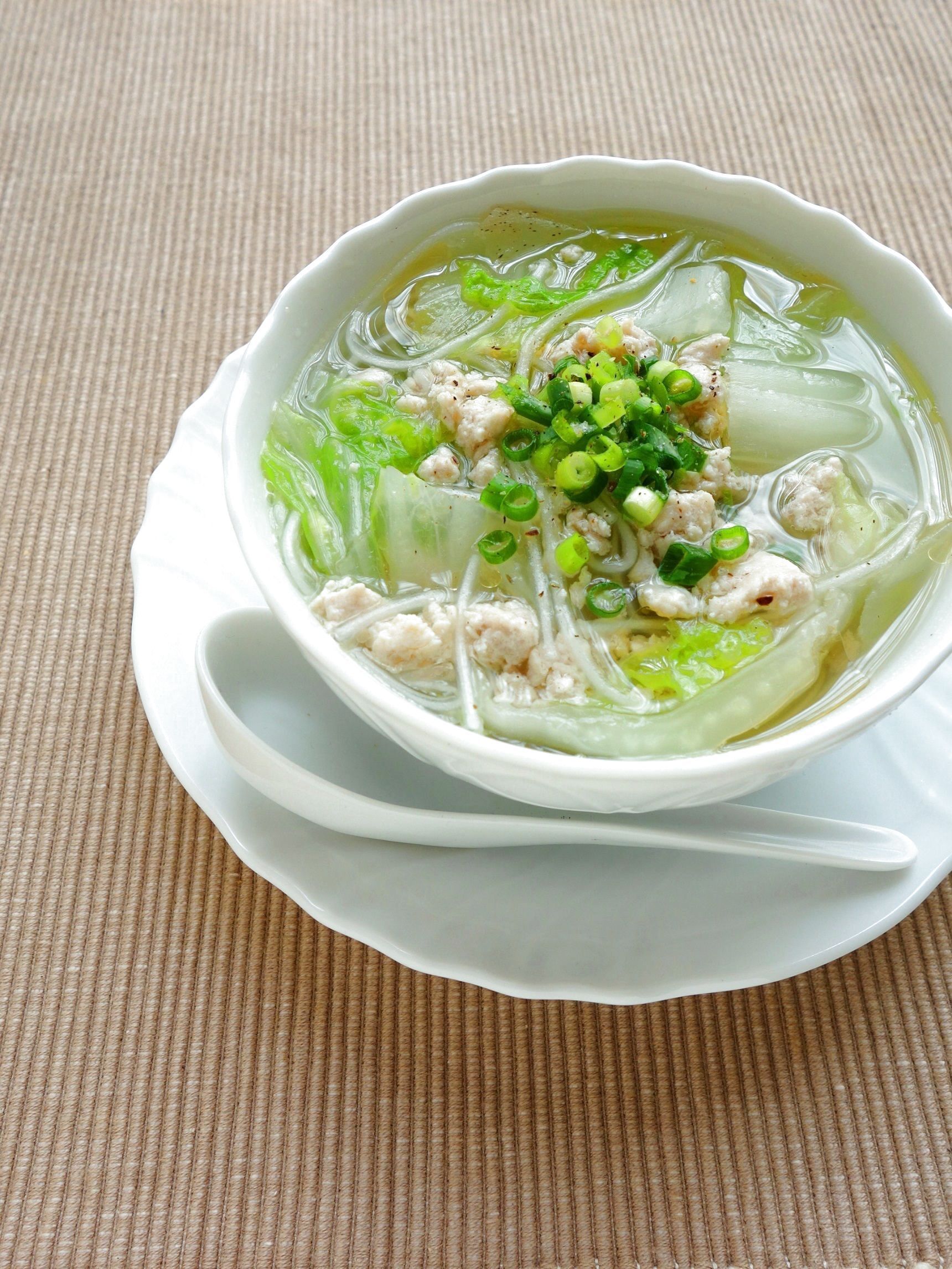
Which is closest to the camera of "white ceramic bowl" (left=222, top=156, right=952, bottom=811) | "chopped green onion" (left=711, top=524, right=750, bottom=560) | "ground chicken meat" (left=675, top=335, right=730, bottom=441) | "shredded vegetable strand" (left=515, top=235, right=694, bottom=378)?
"white ceramic bowl" (left=222, top=156, right=952, bottom=811)

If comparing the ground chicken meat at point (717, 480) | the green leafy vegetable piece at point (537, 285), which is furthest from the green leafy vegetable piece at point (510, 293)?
the ground chicken meat at point (717, 480)

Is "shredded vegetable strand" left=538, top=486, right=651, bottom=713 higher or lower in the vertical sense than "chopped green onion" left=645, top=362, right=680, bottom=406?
lower

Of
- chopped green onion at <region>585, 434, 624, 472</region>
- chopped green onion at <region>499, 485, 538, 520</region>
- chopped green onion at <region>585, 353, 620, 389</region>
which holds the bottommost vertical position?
chopped green onion at <region>499, 485, 538, 520</region>

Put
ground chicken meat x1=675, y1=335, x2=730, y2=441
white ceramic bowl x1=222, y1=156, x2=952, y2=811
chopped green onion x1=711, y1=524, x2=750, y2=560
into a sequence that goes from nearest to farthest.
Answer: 1. white ceramic bowl x1=222, y1=156, x2=952, y2=811
2. chopped green onion x1=711, y1=524, x2=750, y2=560
3. ground chicken meat x1=675, y1=335, x2=730, y2=441

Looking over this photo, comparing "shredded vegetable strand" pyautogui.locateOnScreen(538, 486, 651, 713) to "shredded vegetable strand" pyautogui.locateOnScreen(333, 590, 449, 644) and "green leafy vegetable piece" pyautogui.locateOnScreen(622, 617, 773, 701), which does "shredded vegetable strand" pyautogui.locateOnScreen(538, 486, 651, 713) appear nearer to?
"green leafy vegetable piece" pyautogui.locateOnScreen(622, 617, 773, 701)

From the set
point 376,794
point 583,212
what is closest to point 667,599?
point 376,794

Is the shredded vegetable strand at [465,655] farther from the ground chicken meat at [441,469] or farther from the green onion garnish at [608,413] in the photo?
the green onion garnish at [608,413]

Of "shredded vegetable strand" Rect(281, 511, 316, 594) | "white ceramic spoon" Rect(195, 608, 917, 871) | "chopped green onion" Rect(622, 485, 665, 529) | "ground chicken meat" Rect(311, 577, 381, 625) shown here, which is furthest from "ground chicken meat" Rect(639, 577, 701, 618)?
"shredded vegetable strand" Rect(281, 511, 316, 594)
